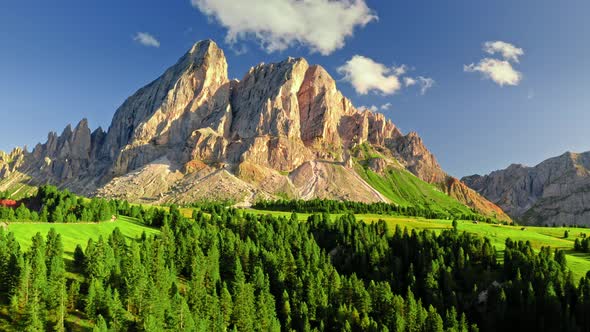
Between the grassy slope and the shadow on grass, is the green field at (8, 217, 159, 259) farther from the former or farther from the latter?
the shadow on grass

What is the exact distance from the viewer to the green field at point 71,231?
382 ft

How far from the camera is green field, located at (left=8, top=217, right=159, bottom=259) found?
11637 centimetres

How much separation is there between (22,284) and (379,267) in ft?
372

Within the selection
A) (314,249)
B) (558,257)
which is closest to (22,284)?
(314,249)

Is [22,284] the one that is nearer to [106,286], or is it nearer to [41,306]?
[41,306]

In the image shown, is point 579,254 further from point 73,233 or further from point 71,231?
point 71,231

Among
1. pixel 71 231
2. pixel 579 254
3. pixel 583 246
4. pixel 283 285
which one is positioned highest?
pixel 583 246

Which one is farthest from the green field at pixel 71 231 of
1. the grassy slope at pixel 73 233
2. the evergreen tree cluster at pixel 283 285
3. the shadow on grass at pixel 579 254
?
the shadow on grass at pixel 579 254

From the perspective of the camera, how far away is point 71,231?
135625 millimetres

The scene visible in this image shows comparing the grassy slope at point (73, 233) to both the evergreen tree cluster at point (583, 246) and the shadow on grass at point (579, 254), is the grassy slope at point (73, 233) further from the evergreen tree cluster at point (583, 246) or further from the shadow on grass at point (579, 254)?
the evergreen tree cluster at point (583, 246)

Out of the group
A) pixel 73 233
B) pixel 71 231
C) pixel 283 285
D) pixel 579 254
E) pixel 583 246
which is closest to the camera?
pixel 73 233

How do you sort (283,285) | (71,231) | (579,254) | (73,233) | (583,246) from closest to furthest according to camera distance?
(73,233) < (283,285) < (71,231) < (579,254) < (583,246)

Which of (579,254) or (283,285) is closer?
(283,285)

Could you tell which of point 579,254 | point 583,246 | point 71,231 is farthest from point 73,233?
point 583,246
